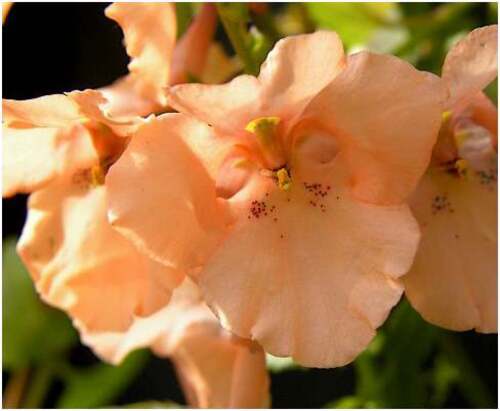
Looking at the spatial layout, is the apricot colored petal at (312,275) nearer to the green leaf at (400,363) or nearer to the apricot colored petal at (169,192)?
the apricot colored petal at (169,192)

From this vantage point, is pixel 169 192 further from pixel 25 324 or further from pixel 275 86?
pixel 25 324

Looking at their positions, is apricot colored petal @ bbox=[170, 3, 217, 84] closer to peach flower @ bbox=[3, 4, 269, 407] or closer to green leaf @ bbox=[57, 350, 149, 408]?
peach flower @ bbox=[3, 4, 269, 407]

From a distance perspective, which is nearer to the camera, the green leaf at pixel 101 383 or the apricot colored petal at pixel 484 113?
the apricot colored petal at pixel 484 113

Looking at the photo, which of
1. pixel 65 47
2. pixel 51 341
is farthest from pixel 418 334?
pixel 65 47

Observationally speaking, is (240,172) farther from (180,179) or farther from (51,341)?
(51,341)

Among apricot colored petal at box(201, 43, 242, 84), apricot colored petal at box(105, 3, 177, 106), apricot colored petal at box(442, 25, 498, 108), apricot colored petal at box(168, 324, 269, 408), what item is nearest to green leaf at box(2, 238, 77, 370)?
apricot colored petal at box(168, 324, 269, 408)

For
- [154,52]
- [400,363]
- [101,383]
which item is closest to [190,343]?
[400,363]

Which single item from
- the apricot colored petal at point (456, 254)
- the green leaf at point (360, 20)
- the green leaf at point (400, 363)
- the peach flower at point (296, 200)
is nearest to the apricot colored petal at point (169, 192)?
the peach flower at point (296, 200)
